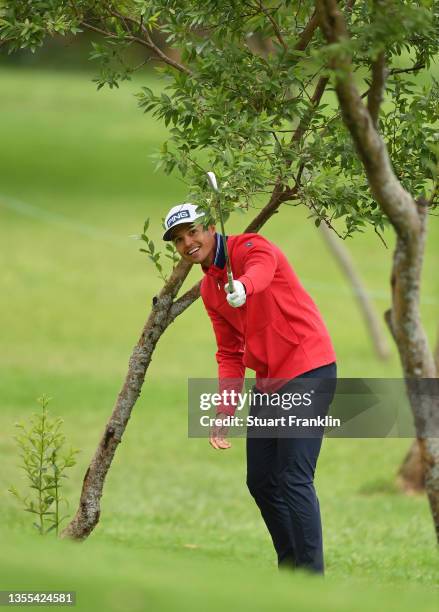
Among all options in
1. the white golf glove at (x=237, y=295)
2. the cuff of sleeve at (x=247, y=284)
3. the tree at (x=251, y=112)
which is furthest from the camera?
the tree at (x=251, y=112)

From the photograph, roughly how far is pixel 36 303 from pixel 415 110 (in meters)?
24.8

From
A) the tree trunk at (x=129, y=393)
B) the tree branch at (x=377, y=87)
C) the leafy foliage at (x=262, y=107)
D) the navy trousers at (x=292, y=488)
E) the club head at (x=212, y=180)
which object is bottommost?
the navy trousers at (x=292, y=488)

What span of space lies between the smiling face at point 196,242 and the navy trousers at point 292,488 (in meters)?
0.83

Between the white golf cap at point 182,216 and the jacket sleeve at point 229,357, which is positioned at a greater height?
the white golf cap at point 182,216

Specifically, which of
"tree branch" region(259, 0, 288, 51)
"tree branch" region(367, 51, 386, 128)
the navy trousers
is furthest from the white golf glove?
"tree branch" region(259, 0, 288, 51)

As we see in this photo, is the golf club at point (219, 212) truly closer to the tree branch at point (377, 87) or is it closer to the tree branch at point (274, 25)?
the tree branch at point (377, 87)

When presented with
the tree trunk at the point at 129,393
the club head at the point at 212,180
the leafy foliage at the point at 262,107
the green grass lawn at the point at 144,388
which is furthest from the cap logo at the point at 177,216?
the green grass lawn at the point at 144,388

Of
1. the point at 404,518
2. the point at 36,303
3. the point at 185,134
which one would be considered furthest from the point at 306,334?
the point at 36,303

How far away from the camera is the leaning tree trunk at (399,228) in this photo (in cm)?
558

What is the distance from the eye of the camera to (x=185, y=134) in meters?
7.11

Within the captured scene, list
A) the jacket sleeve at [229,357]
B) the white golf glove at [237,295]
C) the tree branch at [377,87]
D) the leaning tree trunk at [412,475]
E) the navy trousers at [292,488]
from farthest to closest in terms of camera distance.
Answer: the leaning tree trunk at [412,475] < the jacket sleeve at [229,357] < the navy trousers at [292,488] < the white golf glove at [237,295] < the tree branch at [377,87]

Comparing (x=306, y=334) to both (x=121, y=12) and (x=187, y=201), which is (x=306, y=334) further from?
(x=121, y=12)

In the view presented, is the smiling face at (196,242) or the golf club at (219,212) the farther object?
the smiling face at (196,242)

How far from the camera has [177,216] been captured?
6926mm
